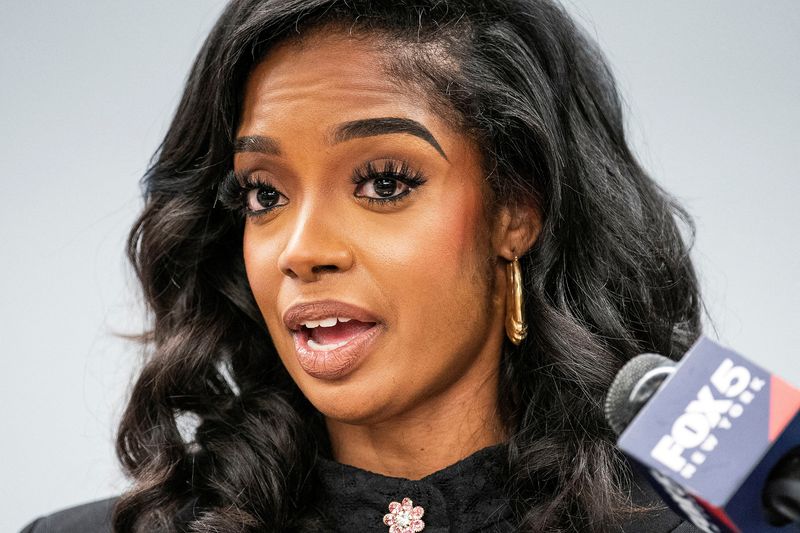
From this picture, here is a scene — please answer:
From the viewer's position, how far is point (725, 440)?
1.01 meters

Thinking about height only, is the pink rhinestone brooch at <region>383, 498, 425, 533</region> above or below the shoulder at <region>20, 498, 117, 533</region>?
above

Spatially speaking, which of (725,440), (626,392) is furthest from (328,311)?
(725,440)

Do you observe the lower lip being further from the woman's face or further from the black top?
the black top

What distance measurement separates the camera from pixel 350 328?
176cm

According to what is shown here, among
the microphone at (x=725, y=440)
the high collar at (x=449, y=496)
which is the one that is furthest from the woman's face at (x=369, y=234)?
the microphone at (x=725, y=440)

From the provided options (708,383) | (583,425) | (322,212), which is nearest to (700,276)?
(583,425)

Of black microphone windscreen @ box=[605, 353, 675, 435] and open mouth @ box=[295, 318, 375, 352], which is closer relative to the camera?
black microphone windscreen @ box=[605, 353, 675, 435]

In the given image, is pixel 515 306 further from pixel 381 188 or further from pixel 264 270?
pixel 264 270

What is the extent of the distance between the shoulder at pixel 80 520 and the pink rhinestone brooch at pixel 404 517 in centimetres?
62

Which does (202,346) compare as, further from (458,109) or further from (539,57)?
(539,57)

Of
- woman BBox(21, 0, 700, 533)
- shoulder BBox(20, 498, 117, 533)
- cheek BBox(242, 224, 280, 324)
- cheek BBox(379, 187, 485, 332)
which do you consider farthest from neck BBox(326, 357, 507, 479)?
shoulder BBox(20, 498, 117, 533)

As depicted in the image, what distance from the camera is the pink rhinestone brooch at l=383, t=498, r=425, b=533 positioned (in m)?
Answer: 1.79

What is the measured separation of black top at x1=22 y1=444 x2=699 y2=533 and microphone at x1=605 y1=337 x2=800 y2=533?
2.51ft

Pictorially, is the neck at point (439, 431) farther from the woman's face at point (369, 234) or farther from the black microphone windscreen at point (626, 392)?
the black microphone windscreen at point (626, 392)
